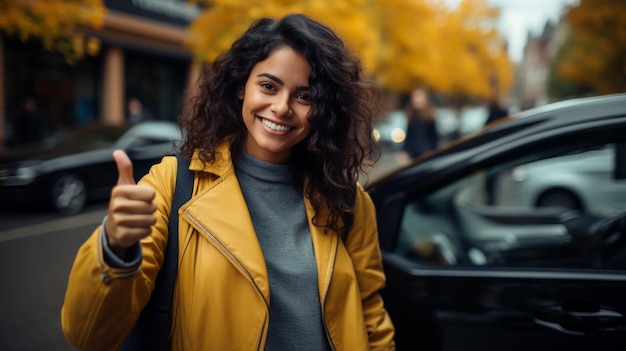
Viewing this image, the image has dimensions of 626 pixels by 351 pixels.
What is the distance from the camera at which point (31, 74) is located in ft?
55.9

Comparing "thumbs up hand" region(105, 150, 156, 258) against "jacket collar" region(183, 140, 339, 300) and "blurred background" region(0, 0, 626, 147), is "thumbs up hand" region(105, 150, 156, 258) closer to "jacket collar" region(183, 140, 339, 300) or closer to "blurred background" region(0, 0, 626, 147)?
"jacket collar" region(183, 140, 339, 300)

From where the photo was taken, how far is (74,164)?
8633 mm

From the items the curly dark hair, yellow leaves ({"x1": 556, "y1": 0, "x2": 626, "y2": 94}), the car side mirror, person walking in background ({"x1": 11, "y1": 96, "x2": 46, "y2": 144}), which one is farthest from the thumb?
person walking in background ({"x1": 11, "y1": 96, "x2": 46, "y2": 144})

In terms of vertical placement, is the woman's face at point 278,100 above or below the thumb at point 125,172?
above

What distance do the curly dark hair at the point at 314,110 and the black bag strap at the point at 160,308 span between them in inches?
9.3

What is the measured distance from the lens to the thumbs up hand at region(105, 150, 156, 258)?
118cm

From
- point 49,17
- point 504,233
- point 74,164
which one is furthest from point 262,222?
point 49,17

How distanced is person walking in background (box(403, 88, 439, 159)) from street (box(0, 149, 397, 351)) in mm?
5273

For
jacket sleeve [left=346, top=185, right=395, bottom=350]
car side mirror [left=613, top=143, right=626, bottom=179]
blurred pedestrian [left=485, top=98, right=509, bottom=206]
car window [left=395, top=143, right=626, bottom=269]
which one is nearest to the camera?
jacket sleeve [left=346, top=185, right=395, bottom=350]

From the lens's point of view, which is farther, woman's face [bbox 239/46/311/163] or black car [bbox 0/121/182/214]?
black car [bbox 0/121/182/214]

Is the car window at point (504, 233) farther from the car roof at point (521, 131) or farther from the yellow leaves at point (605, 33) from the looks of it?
the yellow leaves at point (605, 33)

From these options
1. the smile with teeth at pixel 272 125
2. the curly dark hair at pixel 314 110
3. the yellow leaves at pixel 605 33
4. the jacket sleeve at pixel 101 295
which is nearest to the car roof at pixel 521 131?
the curly dark hair at pixel 314 110

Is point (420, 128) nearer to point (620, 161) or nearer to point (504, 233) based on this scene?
point (504, 233)

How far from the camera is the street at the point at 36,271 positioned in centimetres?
391
